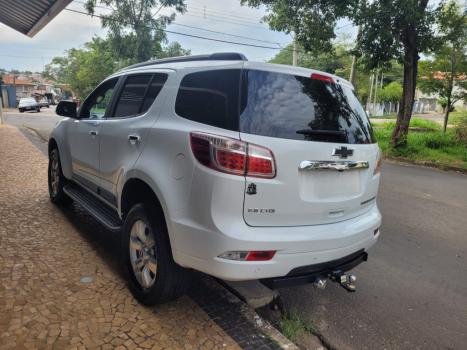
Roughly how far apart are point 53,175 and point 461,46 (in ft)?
44.5

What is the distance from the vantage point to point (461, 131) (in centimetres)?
1338

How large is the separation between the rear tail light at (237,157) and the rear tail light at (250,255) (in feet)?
1.49

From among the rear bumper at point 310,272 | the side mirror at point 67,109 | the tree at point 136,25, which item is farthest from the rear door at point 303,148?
the tree at point 136,25

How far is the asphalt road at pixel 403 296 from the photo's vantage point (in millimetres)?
2807

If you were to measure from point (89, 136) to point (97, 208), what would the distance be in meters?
0.77

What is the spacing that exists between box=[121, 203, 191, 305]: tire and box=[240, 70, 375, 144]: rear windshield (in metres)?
0.94

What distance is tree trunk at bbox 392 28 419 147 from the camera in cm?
1140

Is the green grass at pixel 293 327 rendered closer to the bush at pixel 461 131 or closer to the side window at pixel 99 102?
the side window at pixel 99 102

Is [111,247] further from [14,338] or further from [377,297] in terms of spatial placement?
[377,297]

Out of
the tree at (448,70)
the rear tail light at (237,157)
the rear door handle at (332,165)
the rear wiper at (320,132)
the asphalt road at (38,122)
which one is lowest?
the asphalt road at (38,122)

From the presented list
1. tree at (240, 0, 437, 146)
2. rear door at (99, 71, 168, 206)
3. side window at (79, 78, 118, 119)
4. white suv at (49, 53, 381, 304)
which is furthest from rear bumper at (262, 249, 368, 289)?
tree at (240, 0, 437, 146)

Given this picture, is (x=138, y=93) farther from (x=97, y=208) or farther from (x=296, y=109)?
(x=296, y=109)

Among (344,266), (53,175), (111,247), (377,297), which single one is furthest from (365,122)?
(53,175)

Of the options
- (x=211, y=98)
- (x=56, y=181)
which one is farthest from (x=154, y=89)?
(x=56, y=181)
